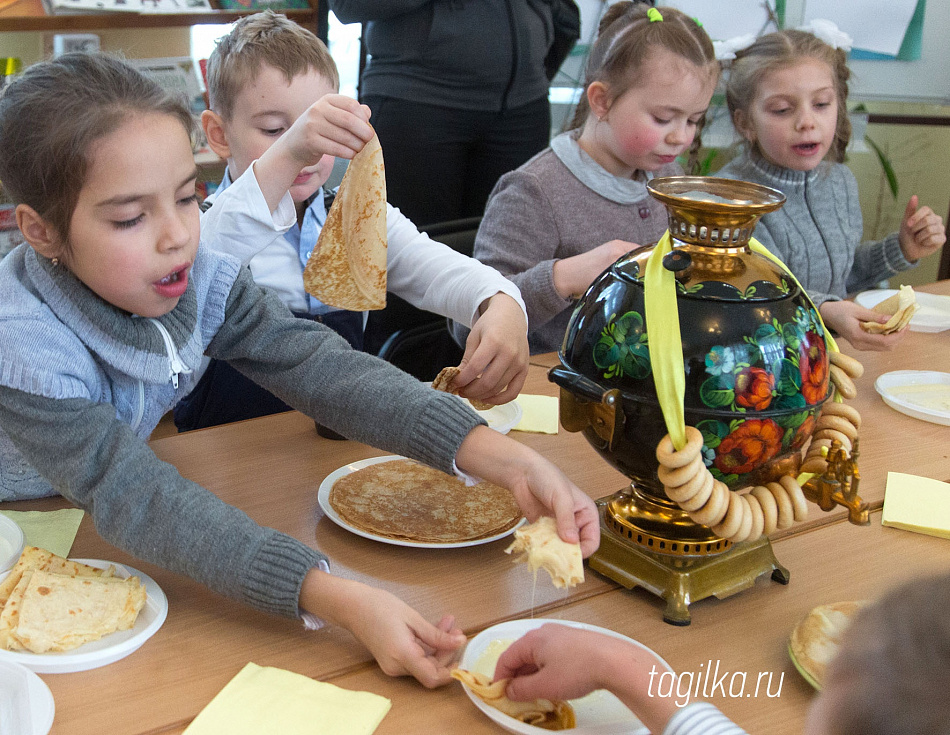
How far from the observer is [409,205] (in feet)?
8.87

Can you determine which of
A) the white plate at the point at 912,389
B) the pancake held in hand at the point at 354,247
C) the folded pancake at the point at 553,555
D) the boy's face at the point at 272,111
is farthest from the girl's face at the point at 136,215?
the white plate at the point at 912,389

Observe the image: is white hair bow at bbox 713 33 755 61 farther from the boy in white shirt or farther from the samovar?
the samovar

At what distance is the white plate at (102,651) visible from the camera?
0.84m

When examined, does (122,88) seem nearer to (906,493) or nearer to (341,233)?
(341,233)

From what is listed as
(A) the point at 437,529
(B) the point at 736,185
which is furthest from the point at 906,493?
(A) the point at 437,529

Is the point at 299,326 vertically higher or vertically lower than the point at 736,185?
lower

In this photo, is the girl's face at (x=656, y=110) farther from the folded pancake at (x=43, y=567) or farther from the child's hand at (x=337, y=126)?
the folded pancake at (x=43, y=567)

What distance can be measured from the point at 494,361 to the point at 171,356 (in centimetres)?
44

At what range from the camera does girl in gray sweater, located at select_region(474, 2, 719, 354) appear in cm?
199

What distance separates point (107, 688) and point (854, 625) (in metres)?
0.65

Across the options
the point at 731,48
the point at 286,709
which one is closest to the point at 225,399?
the point at 286,709

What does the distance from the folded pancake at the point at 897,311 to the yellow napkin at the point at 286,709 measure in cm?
120

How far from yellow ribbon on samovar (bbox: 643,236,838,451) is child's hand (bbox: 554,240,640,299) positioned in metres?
0.86

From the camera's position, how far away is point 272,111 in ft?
5.69
